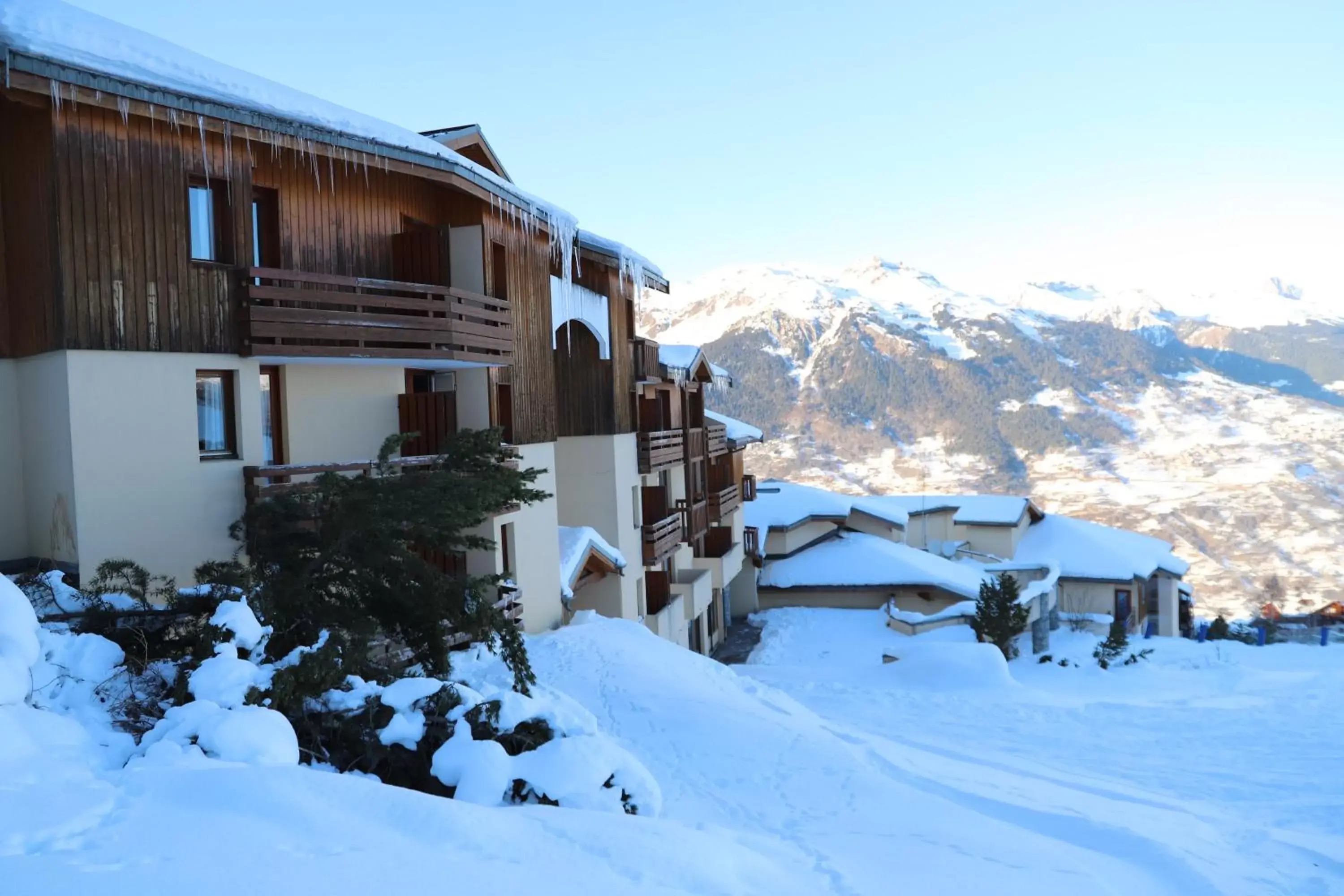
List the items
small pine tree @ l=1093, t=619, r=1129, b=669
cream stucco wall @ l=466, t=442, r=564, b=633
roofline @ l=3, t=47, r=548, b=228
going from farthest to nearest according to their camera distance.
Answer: small pine tree @ l=1093, t=619, r=1129, b=669 → cream stucco wall @ l=466, t=442, r=564, b=633 → roofline @ l=3, t=47, r=548, b=228

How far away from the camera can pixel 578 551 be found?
65.4ft

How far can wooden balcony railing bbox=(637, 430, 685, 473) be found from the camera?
24.3m

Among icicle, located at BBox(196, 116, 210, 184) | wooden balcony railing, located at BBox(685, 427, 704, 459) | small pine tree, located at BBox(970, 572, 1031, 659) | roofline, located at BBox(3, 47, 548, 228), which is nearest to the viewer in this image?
roofline, located at BBox(3, 47, 548, 228)

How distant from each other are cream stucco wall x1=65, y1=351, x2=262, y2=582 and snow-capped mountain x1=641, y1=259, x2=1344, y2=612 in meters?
102

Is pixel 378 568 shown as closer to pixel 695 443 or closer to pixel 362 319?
pixel 362 319

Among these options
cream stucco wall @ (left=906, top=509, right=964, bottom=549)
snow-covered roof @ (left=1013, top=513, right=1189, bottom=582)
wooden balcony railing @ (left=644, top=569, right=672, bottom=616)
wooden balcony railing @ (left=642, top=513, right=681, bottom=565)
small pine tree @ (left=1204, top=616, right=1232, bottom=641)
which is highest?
wooden balcony railing @ (left=642, top=513, right=681, bottom=565)

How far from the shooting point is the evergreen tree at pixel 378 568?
29.4 ft

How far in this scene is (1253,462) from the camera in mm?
138375

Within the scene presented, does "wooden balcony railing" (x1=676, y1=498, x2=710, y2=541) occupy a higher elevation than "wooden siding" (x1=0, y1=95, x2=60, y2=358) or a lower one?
lower

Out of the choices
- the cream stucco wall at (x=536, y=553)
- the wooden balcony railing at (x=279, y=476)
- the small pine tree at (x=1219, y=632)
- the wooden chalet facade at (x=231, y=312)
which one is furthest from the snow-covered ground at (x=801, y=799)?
the small pine tree at (x=1219, y=632)

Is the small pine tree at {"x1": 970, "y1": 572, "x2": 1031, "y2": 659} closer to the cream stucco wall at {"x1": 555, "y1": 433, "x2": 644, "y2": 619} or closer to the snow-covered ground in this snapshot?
the snow-covered ground

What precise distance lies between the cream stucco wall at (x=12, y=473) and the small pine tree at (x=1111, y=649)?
24.5 metres

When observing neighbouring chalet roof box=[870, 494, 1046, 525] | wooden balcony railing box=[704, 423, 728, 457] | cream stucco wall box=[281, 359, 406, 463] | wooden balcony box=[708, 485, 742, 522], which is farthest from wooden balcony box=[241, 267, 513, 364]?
neighbouring chalet roof box=[870, 494, 1046, 525]

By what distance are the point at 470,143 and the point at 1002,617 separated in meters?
19.9
